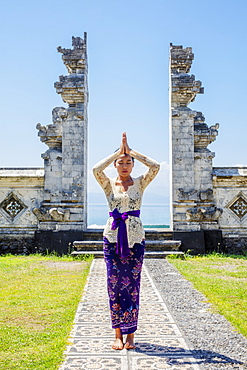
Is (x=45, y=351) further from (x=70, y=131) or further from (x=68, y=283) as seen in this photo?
(x=70, y=131)

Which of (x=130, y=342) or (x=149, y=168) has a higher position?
(x=149, y=168)

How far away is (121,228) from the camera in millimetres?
4301

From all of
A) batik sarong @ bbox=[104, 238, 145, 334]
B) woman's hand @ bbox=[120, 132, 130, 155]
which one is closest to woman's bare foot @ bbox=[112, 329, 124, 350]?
batik sarong @ bbox=[104, 238, 145, 334]

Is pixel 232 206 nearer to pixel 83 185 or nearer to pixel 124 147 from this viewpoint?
pixel 83 185

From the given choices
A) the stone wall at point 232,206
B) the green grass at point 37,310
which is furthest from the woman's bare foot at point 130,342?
the stone wall at point 232,206

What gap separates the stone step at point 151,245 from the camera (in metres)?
10.7

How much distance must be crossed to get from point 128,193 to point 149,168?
1.22ft

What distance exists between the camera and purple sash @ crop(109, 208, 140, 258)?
423cm

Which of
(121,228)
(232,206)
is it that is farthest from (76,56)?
(121,228)

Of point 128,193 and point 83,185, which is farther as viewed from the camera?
point 83,185

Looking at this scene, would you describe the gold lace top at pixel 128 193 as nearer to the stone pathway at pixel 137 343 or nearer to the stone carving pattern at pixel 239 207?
the stone pathway at pixel 137 343

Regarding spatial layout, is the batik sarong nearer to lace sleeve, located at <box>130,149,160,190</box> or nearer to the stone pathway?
the stone pathway

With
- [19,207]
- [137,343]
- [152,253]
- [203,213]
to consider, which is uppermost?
[19,207]

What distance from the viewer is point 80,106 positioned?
1173cm
